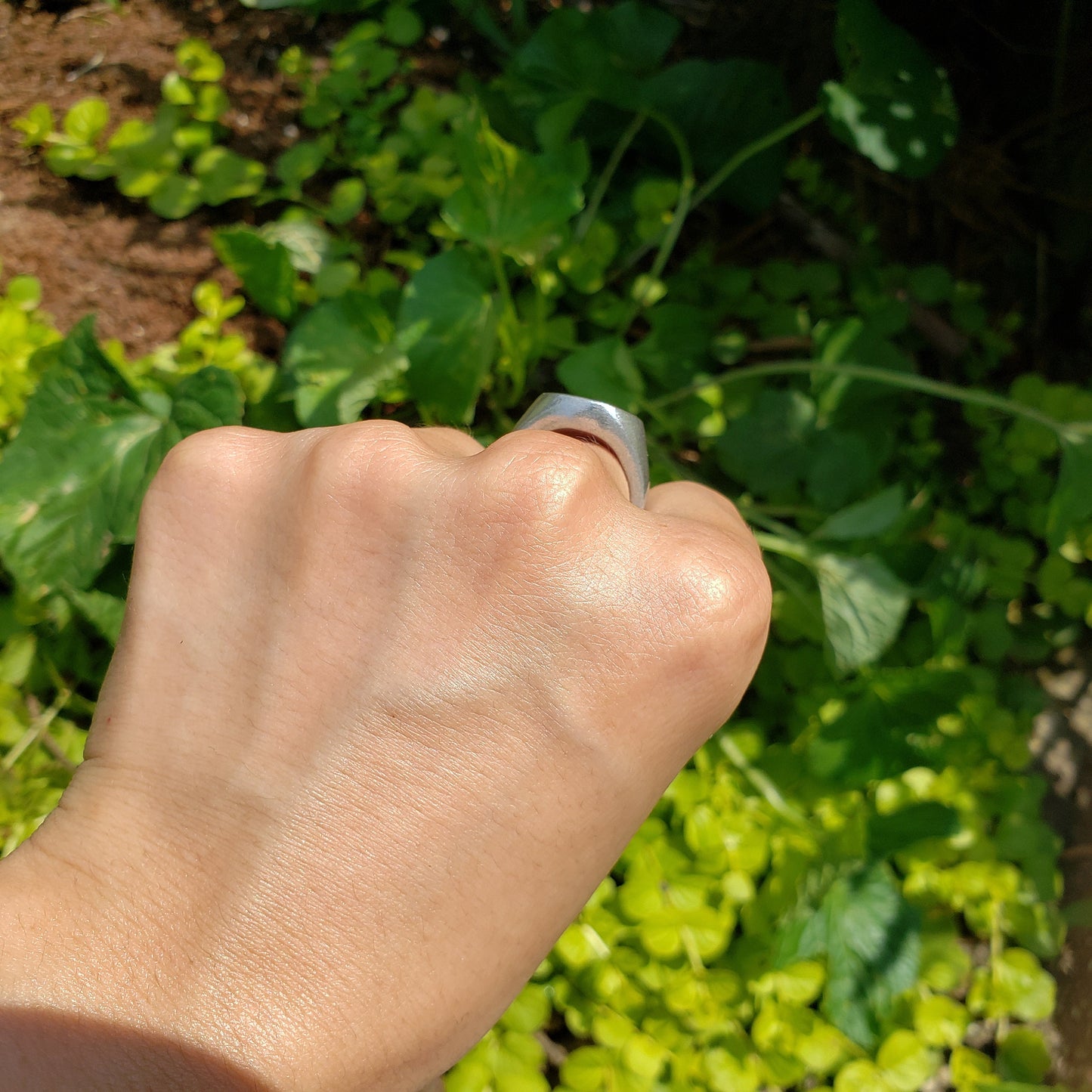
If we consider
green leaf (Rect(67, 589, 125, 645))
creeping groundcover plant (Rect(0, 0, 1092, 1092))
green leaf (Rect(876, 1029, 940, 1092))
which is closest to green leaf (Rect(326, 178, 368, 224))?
creeping groundcover plant (Rect(0, 0, 1092, 1092))

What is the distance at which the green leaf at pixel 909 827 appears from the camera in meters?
1.12

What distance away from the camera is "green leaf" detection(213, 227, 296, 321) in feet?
3.94

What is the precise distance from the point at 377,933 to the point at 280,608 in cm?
27

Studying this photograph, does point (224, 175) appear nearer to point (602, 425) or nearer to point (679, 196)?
point (679, 196)

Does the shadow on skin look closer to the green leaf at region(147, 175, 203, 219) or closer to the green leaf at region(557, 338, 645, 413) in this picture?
the green leaf at region(557, 338, 645, 413)

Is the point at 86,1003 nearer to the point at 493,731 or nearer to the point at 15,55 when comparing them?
the point at 493,731

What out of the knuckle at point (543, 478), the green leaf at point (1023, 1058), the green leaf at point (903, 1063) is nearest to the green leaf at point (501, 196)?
the knuckle at point (543, 478)

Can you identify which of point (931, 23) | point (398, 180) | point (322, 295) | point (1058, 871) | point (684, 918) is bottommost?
point (1058, 871)

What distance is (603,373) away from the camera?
129 centimetres

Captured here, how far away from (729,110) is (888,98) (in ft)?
0.88

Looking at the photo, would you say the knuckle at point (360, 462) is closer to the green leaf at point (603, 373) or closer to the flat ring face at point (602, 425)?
the flat ring face at point (602, 425)

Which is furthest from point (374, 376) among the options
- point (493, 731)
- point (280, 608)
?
point (493, 731)

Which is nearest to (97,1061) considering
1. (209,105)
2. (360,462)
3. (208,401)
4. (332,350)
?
(360,462)

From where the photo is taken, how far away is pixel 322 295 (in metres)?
1.38
